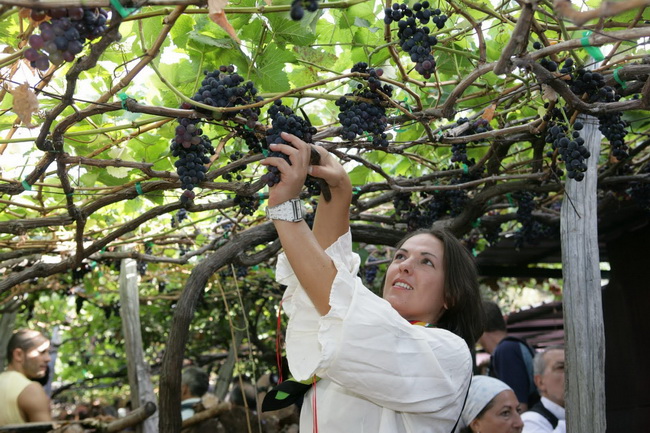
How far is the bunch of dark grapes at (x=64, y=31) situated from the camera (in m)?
1.31

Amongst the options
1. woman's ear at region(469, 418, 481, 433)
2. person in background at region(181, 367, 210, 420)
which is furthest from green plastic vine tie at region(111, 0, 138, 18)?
person in background at region(181, 367, 210, 420)

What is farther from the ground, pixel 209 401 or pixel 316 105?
pixel 316 105

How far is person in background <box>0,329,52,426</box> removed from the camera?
4207 mm

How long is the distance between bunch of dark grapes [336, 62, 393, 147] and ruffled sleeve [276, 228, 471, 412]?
52cm

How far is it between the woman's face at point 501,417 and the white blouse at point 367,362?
3.81ft

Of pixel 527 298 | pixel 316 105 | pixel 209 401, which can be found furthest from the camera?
pixel 527 298

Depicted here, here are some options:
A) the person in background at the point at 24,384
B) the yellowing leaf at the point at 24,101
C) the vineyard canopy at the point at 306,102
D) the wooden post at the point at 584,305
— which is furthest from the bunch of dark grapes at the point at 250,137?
the person in background at the point at 24,384

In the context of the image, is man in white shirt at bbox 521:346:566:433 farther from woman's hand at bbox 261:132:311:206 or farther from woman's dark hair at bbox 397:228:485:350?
woman's hand at bbox 261:132:311:206

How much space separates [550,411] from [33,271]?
2.64 metres

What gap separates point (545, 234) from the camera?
14.4 feet

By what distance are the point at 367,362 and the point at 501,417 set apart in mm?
1649

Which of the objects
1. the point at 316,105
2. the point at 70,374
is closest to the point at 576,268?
the point at 316,105

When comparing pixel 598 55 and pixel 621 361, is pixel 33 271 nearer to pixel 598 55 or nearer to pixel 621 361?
pixel 598 55

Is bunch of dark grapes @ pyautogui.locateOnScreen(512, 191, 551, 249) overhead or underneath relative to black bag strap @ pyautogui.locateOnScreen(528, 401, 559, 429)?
overhead
